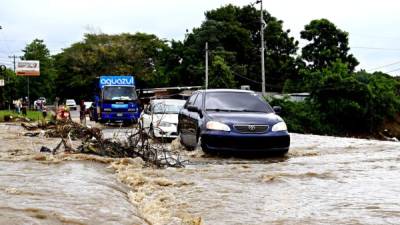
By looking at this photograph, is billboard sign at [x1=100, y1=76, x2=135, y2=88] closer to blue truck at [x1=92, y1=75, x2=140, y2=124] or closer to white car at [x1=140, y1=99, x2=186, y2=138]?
blue truck at [x1=92, y1=75, x2=140, y2=124]

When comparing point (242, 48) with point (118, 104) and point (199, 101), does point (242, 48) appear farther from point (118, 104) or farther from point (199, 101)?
point (199, 101)

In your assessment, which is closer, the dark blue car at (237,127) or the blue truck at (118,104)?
the dark blue car at (237,127)

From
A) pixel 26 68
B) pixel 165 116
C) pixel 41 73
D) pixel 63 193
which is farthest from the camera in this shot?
pixel 41 73

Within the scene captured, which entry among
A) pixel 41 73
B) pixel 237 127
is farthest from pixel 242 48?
pixel 237 127

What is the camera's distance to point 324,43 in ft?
182

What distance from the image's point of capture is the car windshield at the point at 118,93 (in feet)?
95.2

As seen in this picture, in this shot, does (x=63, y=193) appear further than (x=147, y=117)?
No

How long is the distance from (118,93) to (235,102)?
1776cm

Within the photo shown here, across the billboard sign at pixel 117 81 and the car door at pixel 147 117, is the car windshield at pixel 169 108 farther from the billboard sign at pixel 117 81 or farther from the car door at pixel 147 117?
the billboard sign at pixel 117 81

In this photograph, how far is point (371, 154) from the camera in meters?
11.9

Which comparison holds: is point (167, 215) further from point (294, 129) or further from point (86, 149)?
point (294, 129)

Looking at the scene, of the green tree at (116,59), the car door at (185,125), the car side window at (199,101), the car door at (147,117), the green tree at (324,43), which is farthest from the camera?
the green tree at (116,59)

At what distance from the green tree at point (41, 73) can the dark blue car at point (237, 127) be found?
67.2m

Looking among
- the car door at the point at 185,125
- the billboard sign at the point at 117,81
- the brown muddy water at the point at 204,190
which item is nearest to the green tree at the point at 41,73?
the billboard sign at the point at 117,81
